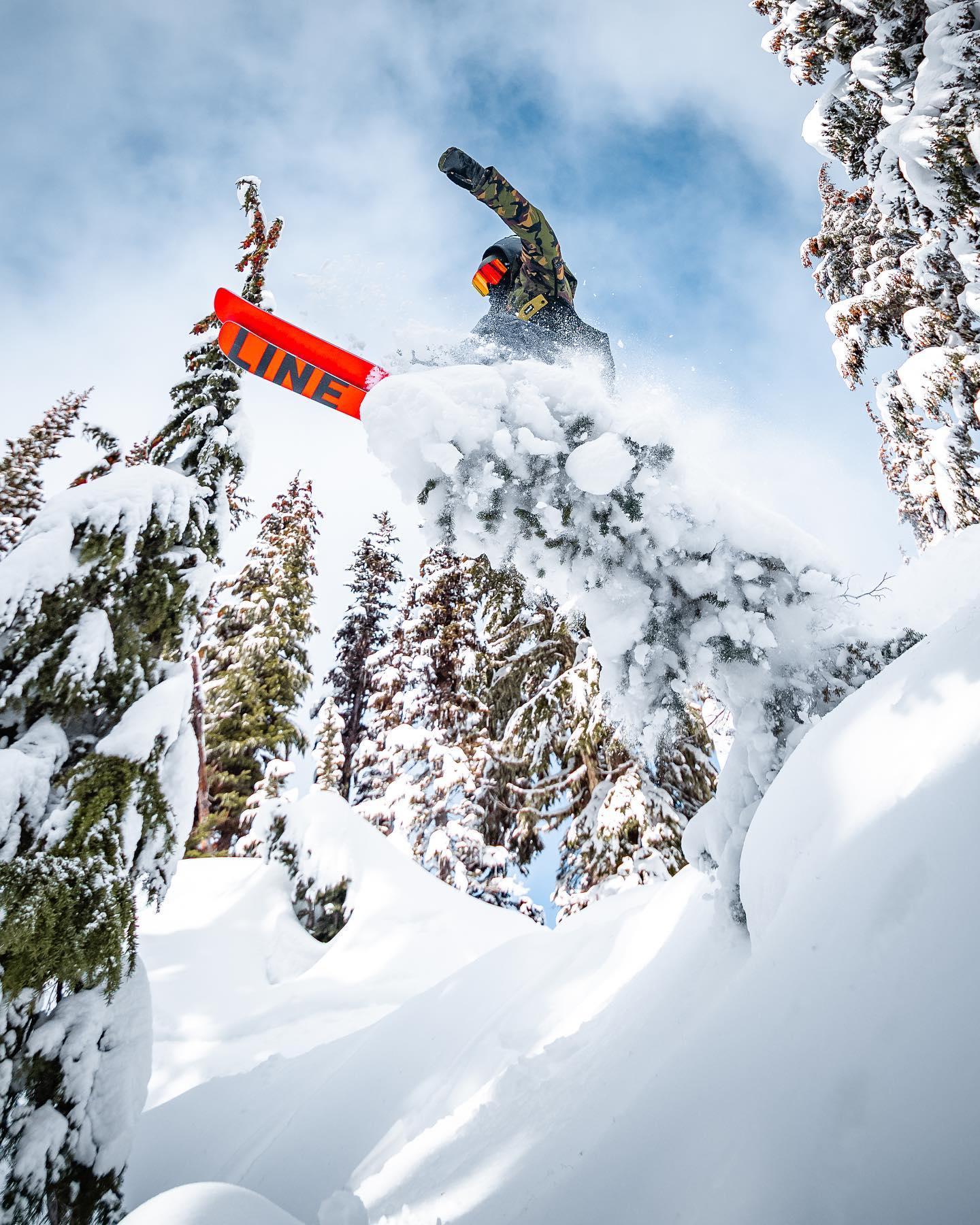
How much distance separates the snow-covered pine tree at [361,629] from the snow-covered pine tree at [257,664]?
233 cm

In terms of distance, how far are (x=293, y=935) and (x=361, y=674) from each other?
42.8 feet

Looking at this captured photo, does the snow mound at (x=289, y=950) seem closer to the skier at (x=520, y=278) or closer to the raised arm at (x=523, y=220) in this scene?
the skier at (x=520, y=278)

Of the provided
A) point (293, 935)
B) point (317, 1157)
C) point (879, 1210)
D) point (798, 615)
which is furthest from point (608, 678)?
point (293, 935)

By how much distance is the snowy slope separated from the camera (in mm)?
1227

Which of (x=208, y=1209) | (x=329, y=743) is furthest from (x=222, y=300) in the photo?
(x=329, y=743)

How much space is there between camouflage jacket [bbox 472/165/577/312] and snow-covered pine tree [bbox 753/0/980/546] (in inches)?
119

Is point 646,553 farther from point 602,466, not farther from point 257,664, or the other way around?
point 257,664

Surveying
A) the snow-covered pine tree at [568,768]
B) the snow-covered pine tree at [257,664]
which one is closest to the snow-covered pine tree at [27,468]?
the snow-covered pine tree at [257,664]

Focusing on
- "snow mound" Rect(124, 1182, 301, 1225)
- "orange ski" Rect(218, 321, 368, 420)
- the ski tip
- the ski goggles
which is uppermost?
the ski goggles

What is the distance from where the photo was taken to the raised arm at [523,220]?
24.2 feet

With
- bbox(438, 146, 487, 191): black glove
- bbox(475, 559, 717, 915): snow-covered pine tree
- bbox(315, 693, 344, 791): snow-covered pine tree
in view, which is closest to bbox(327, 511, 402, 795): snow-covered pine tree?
bbox(315, 693, 344, 791): snow-covered pine tree

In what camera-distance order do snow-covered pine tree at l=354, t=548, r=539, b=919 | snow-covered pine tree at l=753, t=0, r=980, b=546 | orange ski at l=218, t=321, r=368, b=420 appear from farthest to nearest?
snow-covered pine tree at l=354, t=548, r=539, b=919 → orange ski at l=218, t=321, r=368, b=420 → snow-covered pine tree at l=753, t=0, r=980, b=546

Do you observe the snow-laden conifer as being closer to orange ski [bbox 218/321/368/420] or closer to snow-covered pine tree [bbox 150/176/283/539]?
orange ski [bbox 218/321/368/420]

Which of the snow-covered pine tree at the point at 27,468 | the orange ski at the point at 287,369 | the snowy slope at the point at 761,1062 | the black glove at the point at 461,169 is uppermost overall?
the snow-covered pine tree at the point at 27,468
